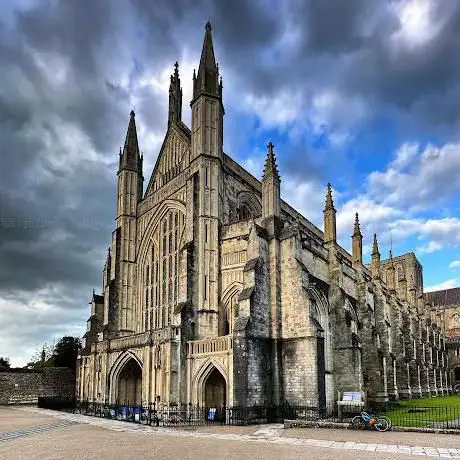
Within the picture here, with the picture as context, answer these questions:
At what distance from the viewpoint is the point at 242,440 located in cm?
1677

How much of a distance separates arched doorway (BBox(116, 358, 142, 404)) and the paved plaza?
10.5 meters

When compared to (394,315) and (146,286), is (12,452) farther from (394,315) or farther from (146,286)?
(394,315)

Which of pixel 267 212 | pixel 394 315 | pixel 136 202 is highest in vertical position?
pixel 136 202

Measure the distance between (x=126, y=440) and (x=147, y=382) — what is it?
10874mm

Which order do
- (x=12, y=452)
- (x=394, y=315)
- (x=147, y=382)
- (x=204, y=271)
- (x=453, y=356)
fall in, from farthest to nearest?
1. (x=453, y=356)
2. (x=394, y=315)
3. (x=204, y=271)
4. (x=147, y=382)
5. (x=12, y=452)

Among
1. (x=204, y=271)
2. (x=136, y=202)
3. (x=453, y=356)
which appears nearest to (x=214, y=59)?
(x=136, y=202)

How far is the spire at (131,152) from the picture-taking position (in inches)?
1601

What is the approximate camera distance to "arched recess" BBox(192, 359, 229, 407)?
25931mm

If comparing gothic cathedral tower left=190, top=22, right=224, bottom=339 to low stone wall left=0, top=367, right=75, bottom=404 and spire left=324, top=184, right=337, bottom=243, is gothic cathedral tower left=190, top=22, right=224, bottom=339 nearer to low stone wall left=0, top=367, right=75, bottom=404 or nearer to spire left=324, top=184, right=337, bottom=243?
spire left=324, top=184, right=337, bottom=243

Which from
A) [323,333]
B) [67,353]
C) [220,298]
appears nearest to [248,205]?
[220,298]

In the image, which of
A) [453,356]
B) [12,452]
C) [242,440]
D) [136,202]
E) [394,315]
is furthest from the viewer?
[453,356]

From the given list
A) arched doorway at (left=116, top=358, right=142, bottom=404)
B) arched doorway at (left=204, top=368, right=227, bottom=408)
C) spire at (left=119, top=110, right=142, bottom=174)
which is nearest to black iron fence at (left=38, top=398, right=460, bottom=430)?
arched doorway at (left=204, top=368, right=227, bottom=408)

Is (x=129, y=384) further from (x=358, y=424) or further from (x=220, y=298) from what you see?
(x=358, y=424)

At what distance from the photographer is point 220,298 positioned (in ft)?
97.7
